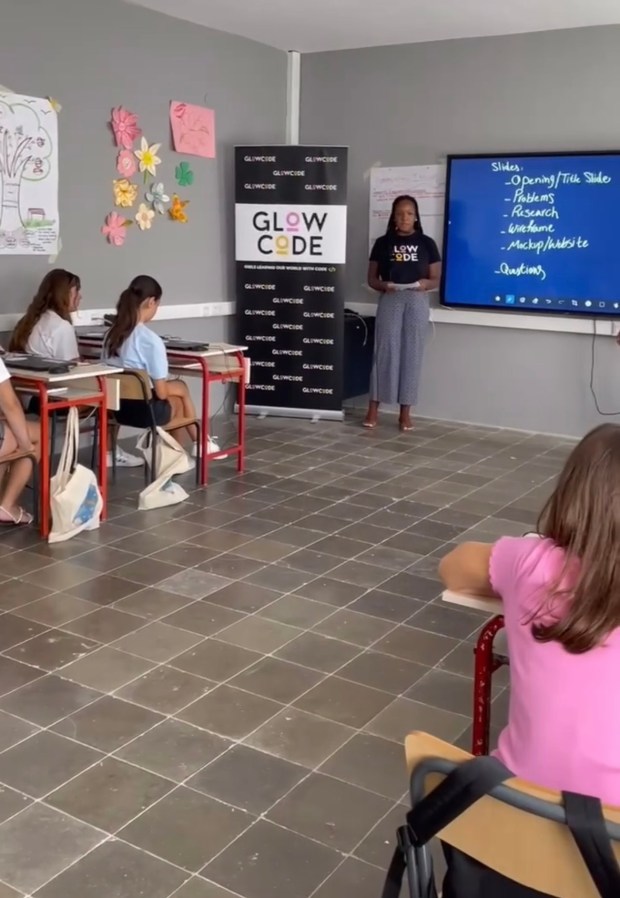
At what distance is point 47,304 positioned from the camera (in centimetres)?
480

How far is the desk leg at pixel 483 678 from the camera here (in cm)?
192

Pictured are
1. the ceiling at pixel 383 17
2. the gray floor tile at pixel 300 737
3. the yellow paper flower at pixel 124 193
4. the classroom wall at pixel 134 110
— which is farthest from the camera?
the yellow paper flower at pixel 124 193

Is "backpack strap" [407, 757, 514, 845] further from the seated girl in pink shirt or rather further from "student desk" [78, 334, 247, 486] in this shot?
"student desk" [78, 334, 247, 486]

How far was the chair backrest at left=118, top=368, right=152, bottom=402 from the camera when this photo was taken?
4707mm

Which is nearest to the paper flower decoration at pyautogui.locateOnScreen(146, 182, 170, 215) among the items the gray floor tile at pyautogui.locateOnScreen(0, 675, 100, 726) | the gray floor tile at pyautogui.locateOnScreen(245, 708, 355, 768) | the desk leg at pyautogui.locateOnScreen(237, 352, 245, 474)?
the desk leg at pyautogui.locateOnScreen(237, 352, 245, 474)

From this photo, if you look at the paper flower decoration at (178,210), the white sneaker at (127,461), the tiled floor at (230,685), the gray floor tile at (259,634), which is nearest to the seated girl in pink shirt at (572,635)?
the tiled floor at (230,685)

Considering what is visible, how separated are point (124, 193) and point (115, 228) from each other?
0.77 ft

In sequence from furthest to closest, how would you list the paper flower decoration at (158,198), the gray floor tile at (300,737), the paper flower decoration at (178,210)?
the paper flower decoration at (178,210), the paper flower decoration at (158,198), the gray floor tile at (300,737)

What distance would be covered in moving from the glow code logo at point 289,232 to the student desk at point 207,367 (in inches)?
60.4

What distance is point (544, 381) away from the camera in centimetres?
670

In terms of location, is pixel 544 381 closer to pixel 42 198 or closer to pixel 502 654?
pixel 42 198

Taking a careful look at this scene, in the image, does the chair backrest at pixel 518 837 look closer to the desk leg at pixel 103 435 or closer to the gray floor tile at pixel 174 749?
the gray floor tile at pixel 174 749

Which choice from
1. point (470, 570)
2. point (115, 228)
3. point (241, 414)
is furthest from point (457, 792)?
point (115, 228)

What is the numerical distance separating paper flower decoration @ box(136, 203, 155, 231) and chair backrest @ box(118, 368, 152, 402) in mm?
1680
